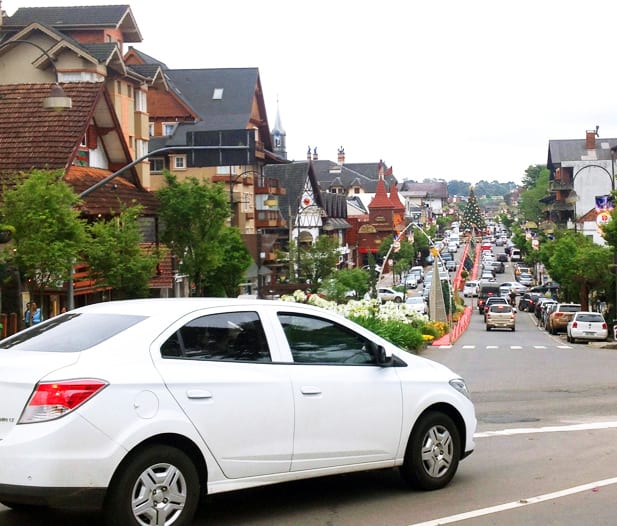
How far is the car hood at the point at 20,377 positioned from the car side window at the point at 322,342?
179 cm

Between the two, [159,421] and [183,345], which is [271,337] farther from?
[159,421]

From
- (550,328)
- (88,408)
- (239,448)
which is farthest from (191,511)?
(550,328)

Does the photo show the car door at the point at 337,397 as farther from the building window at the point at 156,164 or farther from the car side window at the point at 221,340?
the building window at the point at 156,164

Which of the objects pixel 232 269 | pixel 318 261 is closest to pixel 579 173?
pixel 318 261

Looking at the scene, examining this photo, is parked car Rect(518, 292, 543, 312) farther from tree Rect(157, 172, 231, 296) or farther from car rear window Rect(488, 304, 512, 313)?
tree Rect(157, 172, 231, 296)

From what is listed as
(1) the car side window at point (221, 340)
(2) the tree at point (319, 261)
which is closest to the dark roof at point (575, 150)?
(2) the tree at point (319, 261)

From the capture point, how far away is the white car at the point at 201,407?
666cm

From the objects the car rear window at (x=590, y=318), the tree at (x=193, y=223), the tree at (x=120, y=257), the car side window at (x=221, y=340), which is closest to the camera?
the car side window at (x=221, y=340)

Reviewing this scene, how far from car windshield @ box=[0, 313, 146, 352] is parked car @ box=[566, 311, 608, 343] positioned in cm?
3634

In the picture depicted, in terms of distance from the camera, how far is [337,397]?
26.7ft

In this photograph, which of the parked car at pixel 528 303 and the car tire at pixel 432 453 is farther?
the parked car at pixel 528 303

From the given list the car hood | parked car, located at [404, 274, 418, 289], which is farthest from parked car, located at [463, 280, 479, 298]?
the car hood

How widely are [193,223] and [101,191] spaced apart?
6.12 meters

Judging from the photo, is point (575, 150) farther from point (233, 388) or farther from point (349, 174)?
point (233, 388)
